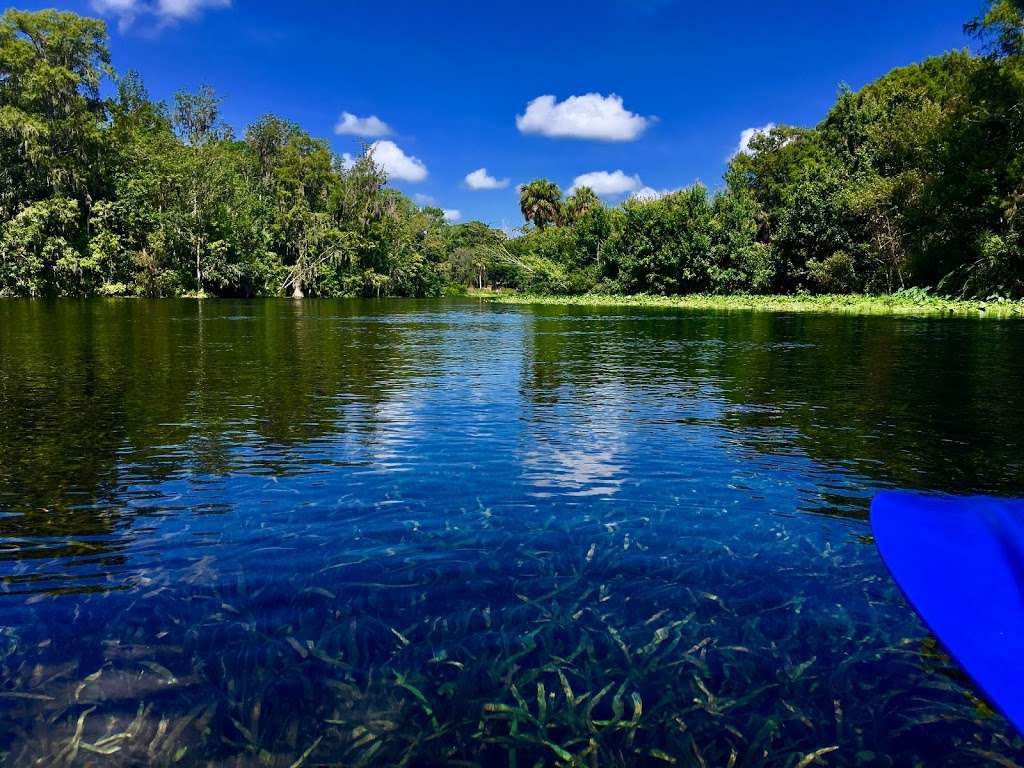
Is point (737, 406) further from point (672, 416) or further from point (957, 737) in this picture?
point (957, 737)

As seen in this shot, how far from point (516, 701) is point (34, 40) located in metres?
70.5

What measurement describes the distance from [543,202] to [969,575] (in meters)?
95.2

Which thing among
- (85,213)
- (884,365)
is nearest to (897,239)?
(884,365)

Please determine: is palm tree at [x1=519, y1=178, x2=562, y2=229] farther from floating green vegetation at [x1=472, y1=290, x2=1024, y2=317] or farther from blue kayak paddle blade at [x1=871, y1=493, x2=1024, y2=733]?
A: blue kayak paddle blade at [x1=871, y1=493, x2=1024, y2=733]

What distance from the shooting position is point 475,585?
4449 millimetres

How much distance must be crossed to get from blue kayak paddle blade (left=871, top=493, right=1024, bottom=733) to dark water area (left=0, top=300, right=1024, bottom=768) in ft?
0.92

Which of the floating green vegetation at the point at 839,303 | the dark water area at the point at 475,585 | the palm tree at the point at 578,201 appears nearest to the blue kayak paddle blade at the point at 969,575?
the dark water area at the point at 475,585

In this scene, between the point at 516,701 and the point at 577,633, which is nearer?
the point at 516,701

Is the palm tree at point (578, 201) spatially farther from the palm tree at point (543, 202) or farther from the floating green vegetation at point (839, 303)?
the floating green vegetation at point (839, 303)

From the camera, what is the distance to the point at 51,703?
318 cm

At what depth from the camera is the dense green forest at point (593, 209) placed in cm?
3616

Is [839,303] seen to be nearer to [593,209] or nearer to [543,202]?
[593,209]

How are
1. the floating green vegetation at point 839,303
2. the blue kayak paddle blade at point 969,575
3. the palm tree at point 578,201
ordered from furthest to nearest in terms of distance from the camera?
the palm tree at point 578,201, the floating green vegetation at point 839,303, the blue kayak paddle blade at point 969,575

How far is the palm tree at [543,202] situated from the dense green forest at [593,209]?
1238cm
